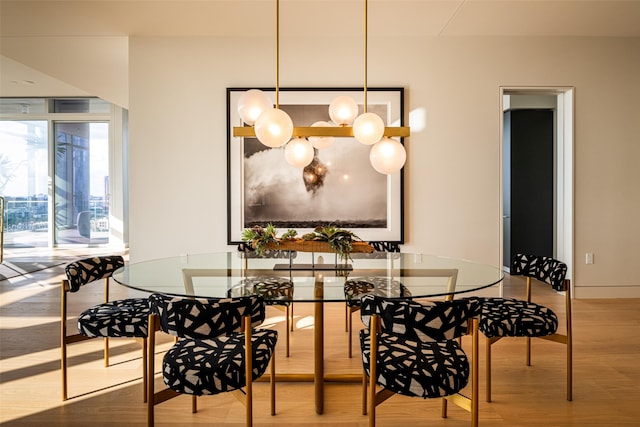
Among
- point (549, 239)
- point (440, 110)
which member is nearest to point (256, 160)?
point (440, 110)

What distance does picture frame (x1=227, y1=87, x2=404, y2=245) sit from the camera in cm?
461

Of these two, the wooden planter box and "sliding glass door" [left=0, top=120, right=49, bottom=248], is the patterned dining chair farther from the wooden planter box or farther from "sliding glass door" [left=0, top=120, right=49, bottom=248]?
"sliding glass door" [left=0, top=120, right=49, bottom=248]

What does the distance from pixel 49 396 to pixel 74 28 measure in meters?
3.64

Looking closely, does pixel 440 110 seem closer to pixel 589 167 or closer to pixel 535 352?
pixel 589 167

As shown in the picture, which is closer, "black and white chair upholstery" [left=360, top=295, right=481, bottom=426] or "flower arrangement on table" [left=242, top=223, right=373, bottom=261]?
"black and white chair upholstery" [left=360, top=295, right=481, bottom=426]

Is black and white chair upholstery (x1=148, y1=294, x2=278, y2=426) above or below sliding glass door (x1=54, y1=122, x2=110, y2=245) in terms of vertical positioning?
below

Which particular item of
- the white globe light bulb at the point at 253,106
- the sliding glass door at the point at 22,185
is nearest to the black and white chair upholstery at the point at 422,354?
the white globe light bulb at the point at 253,106

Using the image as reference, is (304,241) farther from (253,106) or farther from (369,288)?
(253,106)

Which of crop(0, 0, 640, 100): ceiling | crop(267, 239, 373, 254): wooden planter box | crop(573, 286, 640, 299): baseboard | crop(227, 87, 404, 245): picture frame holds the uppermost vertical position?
crop(0, 0, 640, 100): ceiling

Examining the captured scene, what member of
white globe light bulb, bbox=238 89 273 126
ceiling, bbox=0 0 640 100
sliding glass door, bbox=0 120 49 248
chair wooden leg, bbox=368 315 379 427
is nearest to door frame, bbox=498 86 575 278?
ceiling, bbox=0 0 640 100

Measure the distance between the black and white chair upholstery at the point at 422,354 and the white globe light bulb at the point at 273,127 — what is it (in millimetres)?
1051

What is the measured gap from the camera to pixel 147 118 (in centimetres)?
459

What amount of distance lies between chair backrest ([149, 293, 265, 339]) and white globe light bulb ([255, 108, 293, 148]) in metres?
0.99

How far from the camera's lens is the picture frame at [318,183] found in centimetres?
461
